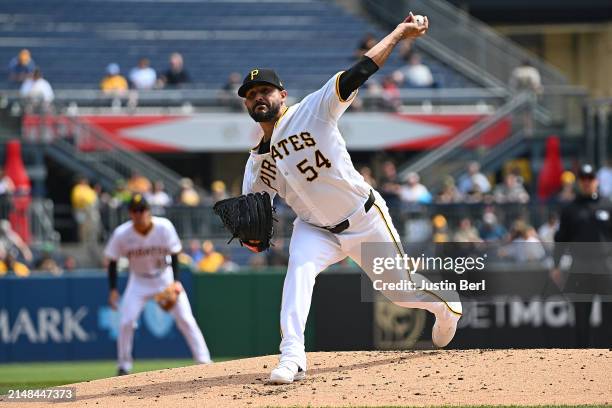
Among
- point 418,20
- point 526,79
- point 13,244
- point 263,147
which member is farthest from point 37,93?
point 418,20

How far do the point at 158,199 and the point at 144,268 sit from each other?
6.57 m

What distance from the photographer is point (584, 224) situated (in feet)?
40.3

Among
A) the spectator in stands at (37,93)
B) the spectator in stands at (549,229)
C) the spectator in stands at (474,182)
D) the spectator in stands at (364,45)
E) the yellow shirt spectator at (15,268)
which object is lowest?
the yellow shirt spectator at (15,268)

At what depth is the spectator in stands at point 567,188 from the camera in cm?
2025

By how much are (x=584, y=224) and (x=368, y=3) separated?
18130mm

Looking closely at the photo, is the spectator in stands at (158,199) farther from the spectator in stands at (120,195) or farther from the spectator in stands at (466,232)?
the spectator in stands at (466,232)

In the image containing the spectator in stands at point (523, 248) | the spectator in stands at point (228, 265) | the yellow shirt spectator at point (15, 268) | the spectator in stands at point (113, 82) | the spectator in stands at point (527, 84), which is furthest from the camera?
the spectator in stands at point (113, 82)

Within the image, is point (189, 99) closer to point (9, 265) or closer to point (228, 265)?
point (228, 265)

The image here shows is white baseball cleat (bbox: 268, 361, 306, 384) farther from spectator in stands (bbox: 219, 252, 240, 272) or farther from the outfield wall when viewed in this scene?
spectator in stands (bbox: 219, 252, 240, 272)

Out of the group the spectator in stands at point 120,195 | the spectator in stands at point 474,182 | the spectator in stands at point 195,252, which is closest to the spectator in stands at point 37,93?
the spectator in stands at point 120,195

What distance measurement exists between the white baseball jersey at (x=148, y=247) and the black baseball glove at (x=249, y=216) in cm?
427

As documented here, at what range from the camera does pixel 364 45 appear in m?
25.6

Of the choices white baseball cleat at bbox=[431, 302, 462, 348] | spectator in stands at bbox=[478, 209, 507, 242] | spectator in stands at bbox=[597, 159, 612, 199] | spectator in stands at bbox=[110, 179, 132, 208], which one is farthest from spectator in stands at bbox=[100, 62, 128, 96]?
white baseball cleat at bbox=[431, 302, 462, 348]

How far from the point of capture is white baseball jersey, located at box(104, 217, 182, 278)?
1330 centimetres
